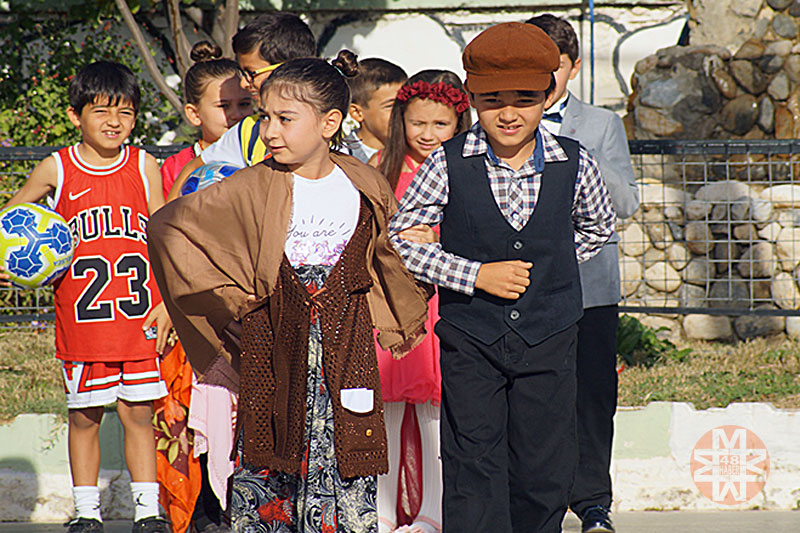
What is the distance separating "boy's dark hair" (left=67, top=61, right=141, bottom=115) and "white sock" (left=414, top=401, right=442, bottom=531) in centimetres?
182

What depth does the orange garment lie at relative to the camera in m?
4.70

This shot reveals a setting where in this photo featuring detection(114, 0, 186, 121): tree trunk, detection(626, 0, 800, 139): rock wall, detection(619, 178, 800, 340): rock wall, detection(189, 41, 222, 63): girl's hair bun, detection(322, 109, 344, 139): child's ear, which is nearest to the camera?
detection(322, 109, 344, 139): child's ear

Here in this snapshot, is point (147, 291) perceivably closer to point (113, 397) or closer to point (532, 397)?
point (113, 397)

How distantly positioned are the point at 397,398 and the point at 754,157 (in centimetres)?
383

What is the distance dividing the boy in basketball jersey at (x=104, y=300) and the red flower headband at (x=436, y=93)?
115 cm

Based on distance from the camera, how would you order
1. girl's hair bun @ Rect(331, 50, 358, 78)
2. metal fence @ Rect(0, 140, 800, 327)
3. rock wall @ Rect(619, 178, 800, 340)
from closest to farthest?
girl's hair bun @ Rect(331, 50, 358, 78)
metal fence @ Rect(0, 140, 800, 327)
rock wall @ Rect(619, 178, 800, 340)

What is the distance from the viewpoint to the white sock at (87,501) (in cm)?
457

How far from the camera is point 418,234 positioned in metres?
3.74

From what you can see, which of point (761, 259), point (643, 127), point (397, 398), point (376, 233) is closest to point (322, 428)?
point (376, 233)

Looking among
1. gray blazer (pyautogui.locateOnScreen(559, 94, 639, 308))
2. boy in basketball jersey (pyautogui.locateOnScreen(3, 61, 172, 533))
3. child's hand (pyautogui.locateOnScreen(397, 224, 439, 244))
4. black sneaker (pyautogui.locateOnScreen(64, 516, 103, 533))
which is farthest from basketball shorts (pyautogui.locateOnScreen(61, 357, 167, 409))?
gray blazer (pyautogui.locateOnScreen(559, 94, 639, 308))

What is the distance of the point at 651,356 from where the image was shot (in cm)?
721

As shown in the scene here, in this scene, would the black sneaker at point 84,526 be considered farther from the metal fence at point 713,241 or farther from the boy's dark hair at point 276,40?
the metal fence at point 713,241

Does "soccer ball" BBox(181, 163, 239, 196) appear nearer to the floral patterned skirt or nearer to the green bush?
the floral patterned skirt

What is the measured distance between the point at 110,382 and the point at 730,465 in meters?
2.89
